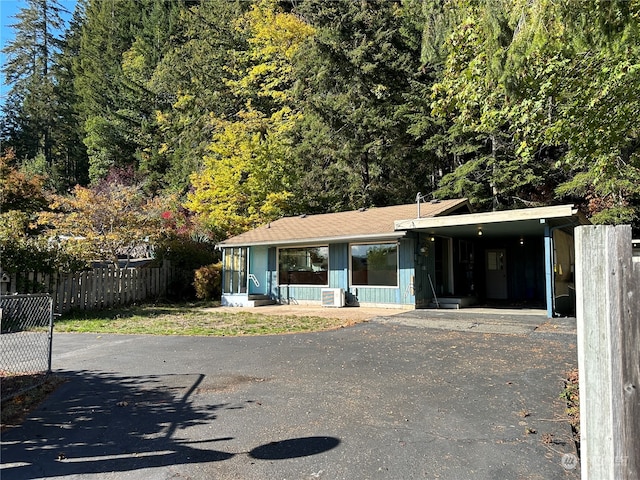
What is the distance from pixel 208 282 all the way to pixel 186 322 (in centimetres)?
642

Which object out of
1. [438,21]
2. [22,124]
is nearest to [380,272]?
[438,21]

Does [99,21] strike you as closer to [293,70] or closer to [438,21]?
[293,70]

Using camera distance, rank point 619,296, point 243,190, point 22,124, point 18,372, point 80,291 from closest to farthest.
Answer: point 619,296 → point 18,372 → point 80,291 → point 243,190 → point 22,124

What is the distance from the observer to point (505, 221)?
443 inches

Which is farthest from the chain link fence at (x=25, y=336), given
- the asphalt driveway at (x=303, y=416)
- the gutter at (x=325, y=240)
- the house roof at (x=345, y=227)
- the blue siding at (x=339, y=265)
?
the blue siding at (x=339, y=265)

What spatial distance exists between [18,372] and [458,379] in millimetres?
6054

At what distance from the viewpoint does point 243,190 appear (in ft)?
71.6

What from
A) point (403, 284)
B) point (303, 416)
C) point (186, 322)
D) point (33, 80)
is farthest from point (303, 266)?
point (33, 80)

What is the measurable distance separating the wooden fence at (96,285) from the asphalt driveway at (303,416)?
5.36 m

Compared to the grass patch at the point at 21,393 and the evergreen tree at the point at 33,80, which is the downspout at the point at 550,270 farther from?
the evergreen tree at the point at 33,80

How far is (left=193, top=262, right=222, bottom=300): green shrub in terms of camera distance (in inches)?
688

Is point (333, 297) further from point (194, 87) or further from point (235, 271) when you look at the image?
point (194, 87)

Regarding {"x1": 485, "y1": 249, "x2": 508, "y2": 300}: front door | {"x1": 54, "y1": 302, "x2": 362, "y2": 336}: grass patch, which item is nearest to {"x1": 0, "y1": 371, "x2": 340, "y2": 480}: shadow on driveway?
{"x1": 54, "y1": 302, "x2": 362, "y2": 336}: grass patch

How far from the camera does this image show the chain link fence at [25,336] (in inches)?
232
